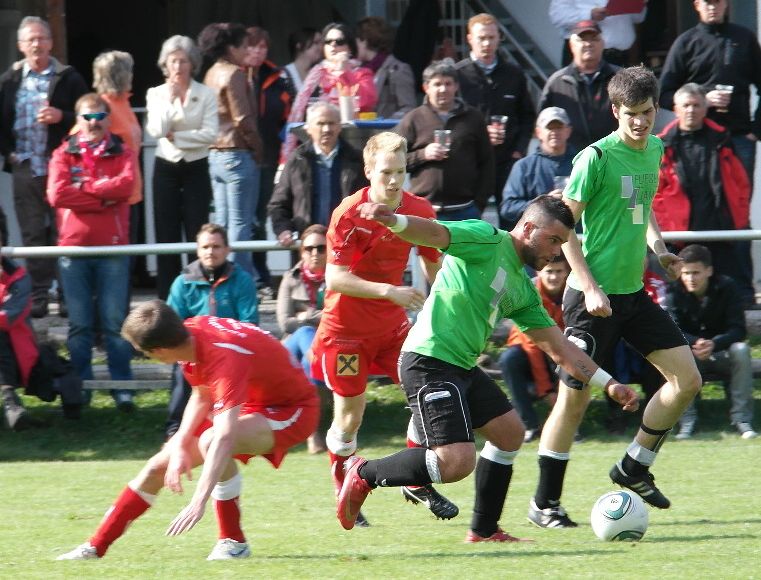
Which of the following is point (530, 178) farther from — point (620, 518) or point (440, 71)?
point (620, 518)

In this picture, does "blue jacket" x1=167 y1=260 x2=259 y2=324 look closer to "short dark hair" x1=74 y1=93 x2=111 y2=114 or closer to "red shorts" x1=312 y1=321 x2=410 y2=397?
"short dark hair" x1=74 y1=93 x2=111 y2=114

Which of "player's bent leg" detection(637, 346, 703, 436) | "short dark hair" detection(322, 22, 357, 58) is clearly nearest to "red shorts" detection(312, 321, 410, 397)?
"player's bent leg" detection(637, 346, 703, 436)

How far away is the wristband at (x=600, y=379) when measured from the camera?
6315mm

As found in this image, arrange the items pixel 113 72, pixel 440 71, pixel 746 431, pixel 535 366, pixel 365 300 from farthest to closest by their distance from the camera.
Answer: pixel 113 72
pixel 440 71
pixel 535 366
pixel 746 431
pixel 365 300

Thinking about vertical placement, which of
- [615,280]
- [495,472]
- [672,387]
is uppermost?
[615,280]

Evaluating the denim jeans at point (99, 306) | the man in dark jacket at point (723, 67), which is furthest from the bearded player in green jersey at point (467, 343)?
the man in dark jacket at point (723, 67)

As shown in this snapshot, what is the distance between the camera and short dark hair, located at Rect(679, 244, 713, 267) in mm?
10070

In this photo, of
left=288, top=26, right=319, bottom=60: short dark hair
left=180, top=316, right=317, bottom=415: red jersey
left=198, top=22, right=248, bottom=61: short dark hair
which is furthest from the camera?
left=288, top=26, right=319, bottom=60: short dark hair

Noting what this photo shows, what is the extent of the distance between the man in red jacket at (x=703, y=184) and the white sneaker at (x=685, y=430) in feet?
4.26

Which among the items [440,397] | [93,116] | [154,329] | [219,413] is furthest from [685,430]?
[154,329]

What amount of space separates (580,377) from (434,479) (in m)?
0.77

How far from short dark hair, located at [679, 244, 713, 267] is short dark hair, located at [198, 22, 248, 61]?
3.75 meters

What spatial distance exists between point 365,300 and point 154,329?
170 cm

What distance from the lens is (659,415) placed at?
23.8ft
